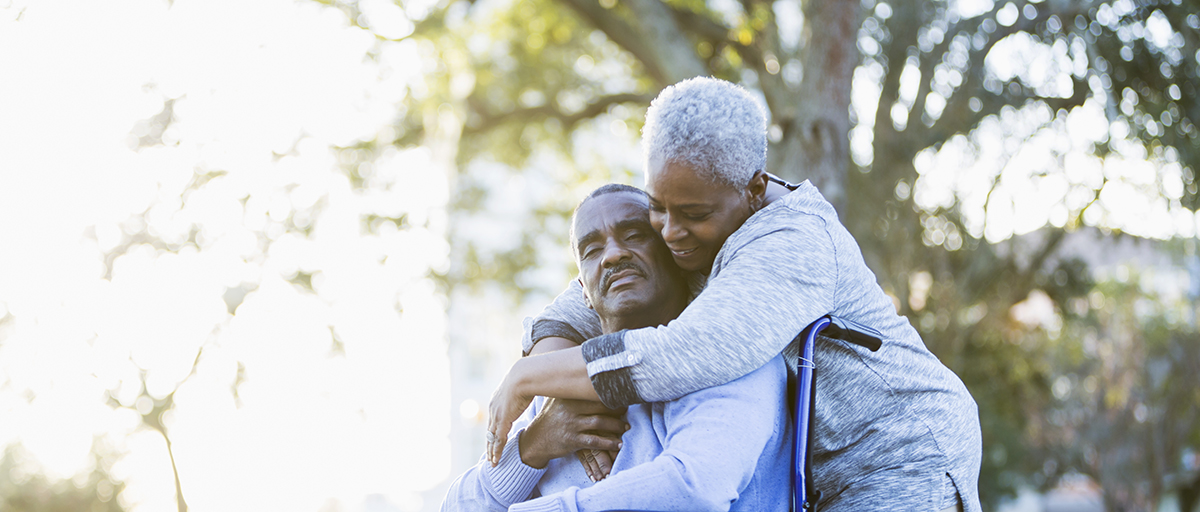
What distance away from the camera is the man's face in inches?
96.0

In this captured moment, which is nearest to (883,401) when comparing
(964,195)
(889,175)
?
(889,175)

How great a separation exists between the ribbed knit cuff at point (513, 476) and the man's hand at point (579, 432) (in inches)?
3.0

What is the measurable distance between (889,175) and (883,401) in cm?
792

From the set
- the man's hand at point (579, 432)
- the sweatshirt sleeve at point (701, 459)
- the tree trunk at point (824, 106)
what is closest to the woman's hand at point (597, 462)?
the man's hand at point (579, 432)

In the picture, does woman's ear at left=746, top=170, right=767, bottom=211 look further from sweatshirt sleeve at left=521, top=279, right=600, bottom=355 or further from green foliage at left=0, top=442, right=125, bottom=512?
green foliage at left=0, top=442, right=125, bottom=512

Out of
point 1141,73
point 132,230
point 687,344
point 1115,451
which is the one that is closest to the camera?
point 687,344

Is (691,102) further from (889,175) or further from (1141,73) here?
(889,175)

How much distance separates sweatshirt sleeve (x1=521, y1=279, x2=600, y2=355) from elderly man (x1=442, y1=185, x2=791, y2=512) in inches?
9.9

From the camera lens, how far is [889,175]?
970cm

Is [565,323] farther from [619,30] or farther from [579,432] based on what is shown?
[619,30]

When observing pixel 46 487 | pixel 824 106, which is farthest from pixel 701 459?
pixel 46 487

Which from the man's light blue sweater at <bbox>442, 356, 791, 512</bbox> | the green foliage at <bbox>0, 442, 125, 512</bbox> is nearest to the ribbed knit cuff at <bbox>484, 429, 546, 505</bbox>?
the man's light blue sweater at <bbox>442, 356, 791, 512</bbox>

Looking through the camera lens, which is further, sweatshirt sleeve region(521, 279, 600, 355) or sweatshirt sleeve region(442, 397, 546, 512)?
sweatshirt sleeve region(521, 279, 600, 355)

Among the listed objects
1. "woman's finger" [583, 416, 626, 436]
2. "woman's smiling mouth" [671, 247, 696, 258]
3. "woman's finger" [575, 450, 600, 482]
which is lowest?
"woman's finger" [575, 450, 600, 482]
